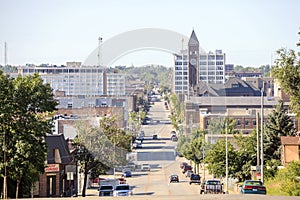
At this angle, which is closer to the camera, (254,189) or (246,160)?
(254,189)

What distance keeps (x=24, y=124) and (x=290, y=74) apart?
64.8 ft

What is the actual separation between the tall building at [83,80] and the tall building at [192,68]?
38.9 feet

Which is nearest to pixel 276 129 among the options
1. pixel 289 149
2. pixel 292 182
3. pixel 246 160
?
pixel 289 149

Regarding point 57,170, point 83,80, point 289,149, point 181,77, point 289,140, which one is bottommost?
point 57,170

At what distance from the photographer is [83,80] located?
148500 millimetres

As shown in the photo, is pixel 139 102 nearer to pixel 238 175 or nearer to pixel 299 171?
pixel 238 175

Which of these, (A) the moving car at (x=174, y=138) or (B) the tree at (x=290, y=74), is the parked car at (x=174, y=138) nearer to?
(A) the moving car at (x=174, y=138)

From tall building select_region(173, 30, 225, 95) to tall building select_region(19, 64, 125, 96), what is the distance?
1185 cm

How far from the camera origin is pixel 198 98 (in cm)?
12169

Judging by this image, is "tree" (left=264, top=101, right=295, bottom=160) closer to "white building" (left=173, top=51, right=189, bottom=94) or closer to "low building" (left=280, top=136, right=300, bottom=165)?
"low building" (left=280, top=136, right=300, bottom=165)

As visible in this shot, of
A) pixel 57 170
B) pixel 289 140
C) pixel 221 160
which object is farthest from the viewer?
pixel 289 140

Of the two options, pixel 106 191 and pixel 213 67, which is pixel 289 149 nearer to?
pixel 106 191

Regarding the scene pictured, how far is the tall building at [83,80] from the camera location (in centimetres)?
11461

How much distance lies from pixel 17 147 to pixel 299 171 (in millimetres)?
14279
